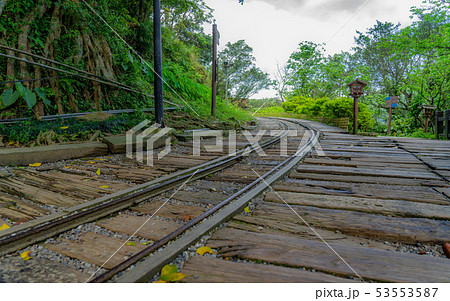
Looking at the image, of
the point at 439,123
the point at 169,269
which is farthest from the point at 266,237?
the point at 439,123

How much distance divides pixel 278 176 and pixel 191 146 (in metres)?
3.04

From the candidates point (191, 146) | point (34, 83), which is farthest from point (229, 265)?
point (34, 83)

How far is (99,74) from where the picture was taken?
6.52 metres

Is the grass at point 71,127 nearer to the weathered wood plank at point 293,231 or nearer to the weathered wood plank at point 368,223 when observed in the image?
the weathered wood plank at point 293,231

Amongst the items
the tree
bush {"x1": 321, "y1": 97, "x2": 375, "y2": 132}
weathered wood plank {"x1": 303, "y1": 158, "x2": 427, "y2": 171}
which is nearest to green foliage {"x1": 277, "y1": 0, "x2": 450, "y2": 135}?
bush {"x1": 321, "y1": 97, "x2": 375, "y2": 132}

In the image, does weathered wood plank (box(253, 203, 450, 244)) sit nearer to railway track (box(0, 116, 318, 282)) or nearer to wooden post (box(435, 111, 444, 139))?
railway track (box(0, 116, 318, 282))

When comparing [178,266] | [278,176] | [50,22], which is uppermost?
Result: [50,22]

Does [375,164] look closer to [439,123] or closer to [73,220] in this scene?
[73,220]

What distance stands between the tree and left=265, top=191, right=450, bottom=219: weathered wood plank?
28.4 metres

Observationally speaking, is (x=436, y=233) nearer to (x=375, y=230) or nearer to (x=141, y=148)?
(x=375, y=230)

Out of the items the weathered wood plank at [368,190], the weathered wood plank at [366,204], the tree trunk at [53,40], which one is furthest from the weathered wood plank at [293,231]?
the tree trunk at [53,40]

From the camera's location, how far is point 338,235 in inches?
67.9

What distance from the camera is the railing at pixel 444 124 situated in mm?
8547

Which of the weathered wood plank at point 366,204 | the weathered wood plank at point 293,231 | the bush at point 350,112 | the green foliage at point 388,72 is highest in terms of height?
the green foliage at point 388,72
